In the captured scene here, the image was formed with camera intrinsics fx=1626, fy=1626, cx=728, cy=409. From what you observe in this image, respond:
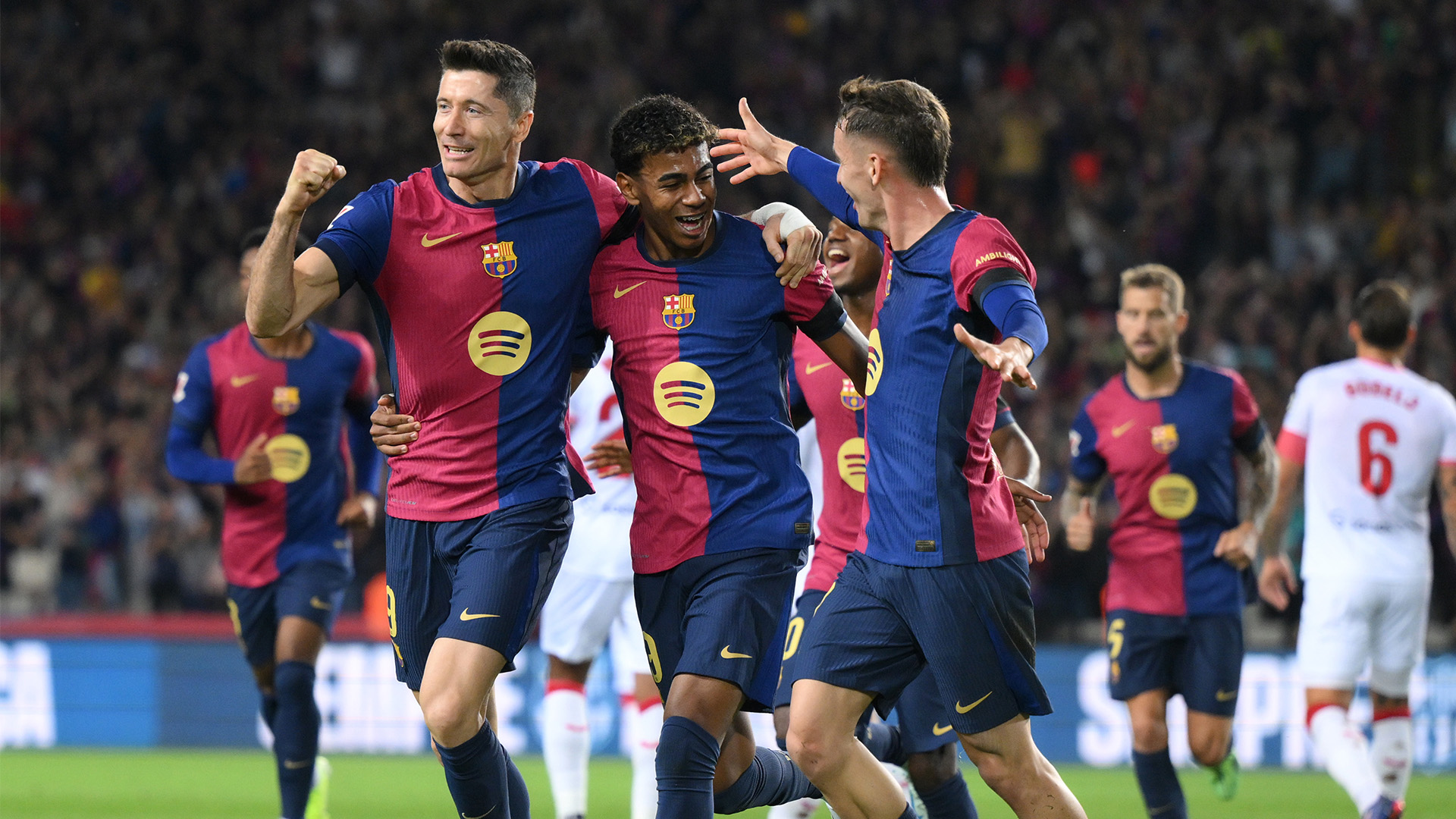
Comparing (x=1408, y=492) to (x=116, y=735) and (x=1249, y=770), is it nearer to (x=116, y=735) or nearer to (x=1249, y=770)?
(x=1249, y=770)

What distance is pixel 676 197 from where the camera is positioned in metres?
5.10

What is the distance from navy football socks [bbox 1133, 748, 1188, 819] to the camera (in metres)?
7.18

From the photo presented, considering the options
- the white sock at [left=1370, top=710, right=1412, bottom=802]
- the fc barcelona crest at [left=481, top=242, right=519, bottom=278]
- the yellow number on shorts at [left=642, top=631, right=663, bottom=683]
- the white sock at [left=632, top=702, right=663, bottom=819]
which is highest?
the fc barcelona crest at [left=481, top=242, right=519, bottom=278]

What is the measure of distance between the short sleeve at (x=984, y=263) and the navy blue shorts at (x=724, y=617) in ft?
3.46

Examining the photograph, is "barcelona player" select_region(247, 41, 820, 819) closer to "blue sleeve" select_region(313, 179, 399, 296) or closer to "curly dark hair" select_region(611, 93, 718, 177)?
"blue sleeve" select_region(313, 179, 399, 296)

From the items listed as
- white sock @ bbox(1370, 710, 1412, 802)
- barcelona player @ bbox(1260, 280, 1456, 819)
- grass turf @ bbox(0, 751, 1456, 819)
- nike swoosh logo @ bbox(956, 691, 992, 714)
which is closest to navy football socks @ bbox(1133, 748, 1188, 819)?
barcelona player @ bbox(1260, 280, 1456, 819)

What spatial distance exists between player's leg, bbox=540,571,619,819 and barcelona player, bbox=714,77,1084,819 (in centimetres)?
257

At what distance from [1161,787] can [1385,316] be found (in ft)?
8.21

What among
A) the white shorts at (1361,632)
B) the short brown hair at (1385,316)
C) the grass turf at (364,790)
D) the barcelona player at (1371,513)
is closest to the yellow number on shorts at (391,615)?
the grass turf at (364,790)

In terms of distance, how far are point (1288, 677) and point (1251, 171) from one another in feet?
23.7

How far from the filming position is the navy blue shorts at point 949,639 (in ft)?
15.8

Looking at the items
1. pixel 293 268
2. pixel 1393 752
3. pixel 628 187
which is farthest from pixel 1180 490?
pixel 293 268

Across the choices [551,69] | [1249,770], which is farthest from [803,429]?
[551,69]

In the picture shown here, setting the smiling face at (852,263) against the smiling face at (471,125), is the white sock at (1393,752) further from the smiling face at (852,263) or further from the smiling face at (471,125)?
the smiling face at (471,125)
